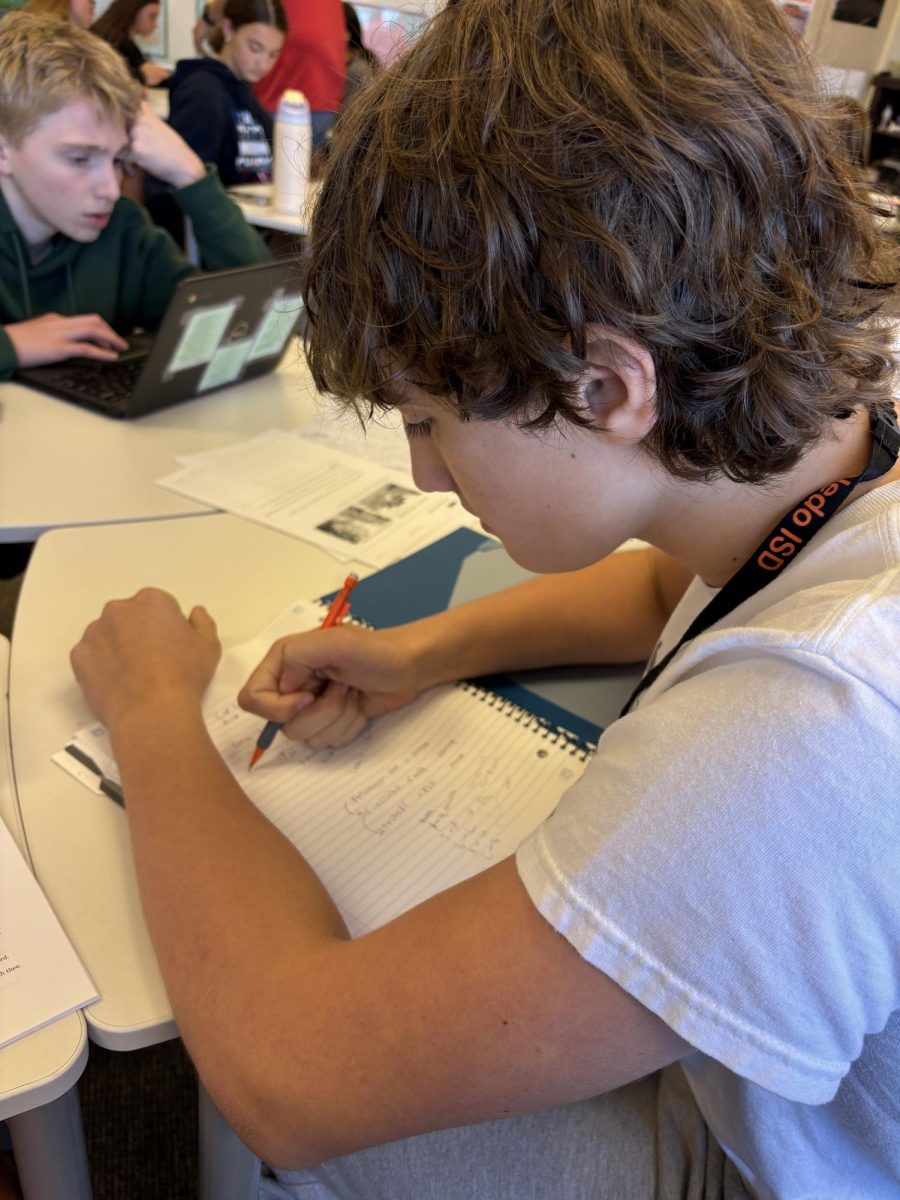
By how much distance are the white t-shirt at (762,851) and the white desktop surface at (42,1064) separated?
11.5 inches

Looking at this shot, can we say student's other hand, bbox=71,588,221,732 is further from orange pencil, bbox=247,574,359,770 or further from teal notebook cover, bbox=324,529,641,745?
teal notebook cover, bbox=324,529,641,745

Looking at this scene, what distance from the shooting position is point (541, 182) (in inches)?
18.3

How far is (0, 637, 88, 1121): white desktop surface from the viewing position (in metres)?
0.50

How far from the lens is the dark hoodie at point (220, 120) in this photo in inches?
129

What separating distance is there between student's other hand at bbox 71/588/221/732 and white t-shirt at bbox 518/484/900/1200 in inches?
16.2

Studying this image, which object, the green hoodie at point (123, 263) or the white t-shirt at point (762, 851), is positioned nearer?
the white t-shirt at point (762, 851)

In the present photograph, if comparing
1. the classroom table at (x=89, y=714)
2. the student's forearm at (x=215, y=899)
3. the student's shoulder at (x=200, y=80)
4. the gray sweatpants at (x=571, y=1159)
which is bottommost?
the gray sweatpants at (x=571, y=1159)

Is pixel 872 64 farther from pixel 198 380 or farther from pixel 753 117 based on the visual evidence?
pixel 753 117

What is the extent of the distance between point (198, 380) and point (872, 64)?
3116mm

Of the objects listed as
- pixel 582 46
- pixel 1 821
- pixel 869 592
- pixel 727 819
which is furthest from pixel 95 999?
pixel 582 46

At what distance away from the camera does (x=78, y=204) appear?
1.58m

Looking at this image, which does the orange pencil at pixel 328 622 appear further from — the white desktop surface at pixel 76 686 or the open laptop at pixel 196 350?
the open laptop at pixel 196 350

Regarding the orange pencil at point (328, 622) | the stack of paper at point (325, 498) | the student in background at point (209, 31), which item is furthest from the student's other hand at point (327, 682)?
the student in background at point (209, 31)

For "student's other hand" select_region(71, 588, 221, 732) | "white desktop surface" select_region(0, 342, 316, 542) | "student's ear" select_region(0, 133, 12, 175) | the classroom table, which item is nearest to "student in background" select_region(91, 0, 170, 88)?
"student's ear" select_region(0, 133, 12, 175)
